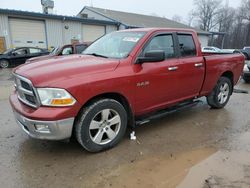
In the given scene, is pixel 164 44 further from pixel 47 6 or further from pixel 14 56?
pixel 47 6

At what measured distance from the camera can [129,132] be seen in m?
4.52

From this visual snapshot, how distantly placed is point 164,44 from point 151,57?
0.90 m

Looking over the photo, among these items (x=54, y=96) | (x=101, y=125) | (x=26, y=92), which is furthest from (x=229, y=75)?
(x=26, y=92)

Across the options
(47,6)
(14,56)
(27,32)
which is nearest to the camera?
(14,56)

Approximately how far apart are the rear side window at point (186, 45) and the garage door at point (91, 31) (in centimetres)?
2101

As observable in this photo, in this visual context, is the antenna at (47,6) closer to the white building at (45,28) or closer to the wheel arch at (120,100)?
the white building at (45,28)

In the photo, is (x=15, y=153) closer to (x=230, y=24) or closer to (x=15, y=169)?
(x=15, y=169)

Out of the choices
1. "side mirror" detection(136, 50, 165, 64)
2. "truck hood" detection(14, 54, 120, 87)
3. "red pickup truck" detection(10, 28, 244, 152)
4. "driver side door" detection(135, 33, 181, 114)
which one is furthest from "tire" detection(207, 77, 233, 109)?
"truck hood" detection(14, 54, 120, 87)

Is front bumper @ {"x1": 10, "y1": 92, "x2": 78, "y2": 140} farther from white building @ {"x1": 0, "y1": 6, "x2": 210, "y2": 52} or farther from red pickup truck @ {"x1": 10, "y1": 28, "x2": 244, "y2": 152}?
white building @ {"x1": 0, "y1": 6, "x2": 210, "y2": 52}

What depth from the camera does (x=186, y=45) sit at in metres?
4.89

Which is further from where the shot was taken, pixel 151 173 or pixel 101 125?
pixel 101 125

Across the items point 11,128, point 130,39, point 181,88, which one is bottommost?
point 11,128

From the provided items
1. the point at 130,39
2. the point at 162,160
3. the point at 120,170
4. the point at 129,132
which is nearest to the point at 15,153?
the point at 120,170

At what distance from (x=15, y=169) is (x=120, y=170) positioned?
1.42m
